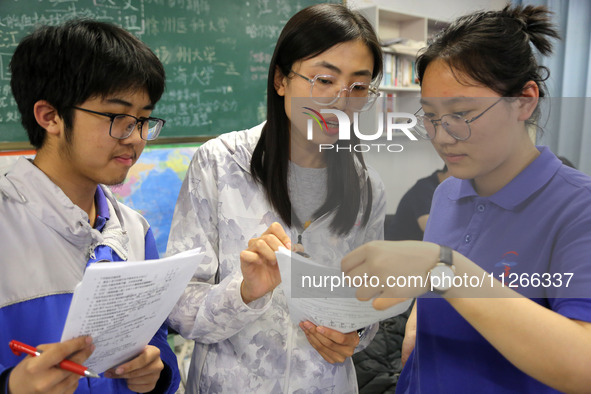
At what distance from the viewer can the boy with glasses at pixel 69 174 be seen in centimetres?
87

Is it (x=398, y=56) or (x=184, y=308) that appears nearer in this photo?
(x=184, y=308)

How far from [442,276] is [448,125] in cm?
23

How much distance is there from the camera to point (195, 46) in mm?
2420

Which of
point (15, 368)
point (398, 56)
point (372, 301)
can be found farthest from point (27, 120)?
point (398, 56)

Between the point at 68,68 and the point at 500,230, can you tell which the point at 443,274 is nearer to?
the point at 500,230

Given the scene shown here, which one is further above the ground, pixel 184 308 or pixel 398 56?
pixel 398 56

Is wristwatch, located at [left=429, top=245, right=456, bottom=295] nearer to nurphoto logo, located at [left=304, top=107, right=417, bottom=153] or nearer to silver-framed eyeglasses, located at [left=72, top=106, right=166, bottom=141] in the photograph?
nurphoto logo, located at [left=304, top=107, right=417, bottom=153]

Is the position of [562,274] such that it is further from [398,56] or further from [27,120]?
[398,56]

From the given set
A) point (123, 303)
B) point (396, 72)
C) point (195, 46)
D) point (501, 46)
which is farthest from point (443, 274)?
point (396, 72)

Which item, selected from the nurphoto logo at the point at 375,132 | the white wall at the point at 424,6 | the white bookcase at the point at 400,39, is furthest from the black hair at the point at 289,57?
the white wall at the point at 424,6

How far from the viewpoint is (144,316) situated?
2.59 feet

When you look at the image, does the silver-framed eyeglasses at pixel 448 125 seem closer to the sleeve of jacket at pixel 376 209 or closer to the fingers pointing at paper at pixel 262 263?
the sleeve of jacket at pixel 376 209

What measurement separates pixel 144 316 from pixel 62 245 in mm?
275

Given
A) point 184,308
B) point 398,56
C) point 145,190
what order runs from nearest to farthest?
point 184,308 → point 145,190 → point 398,56
